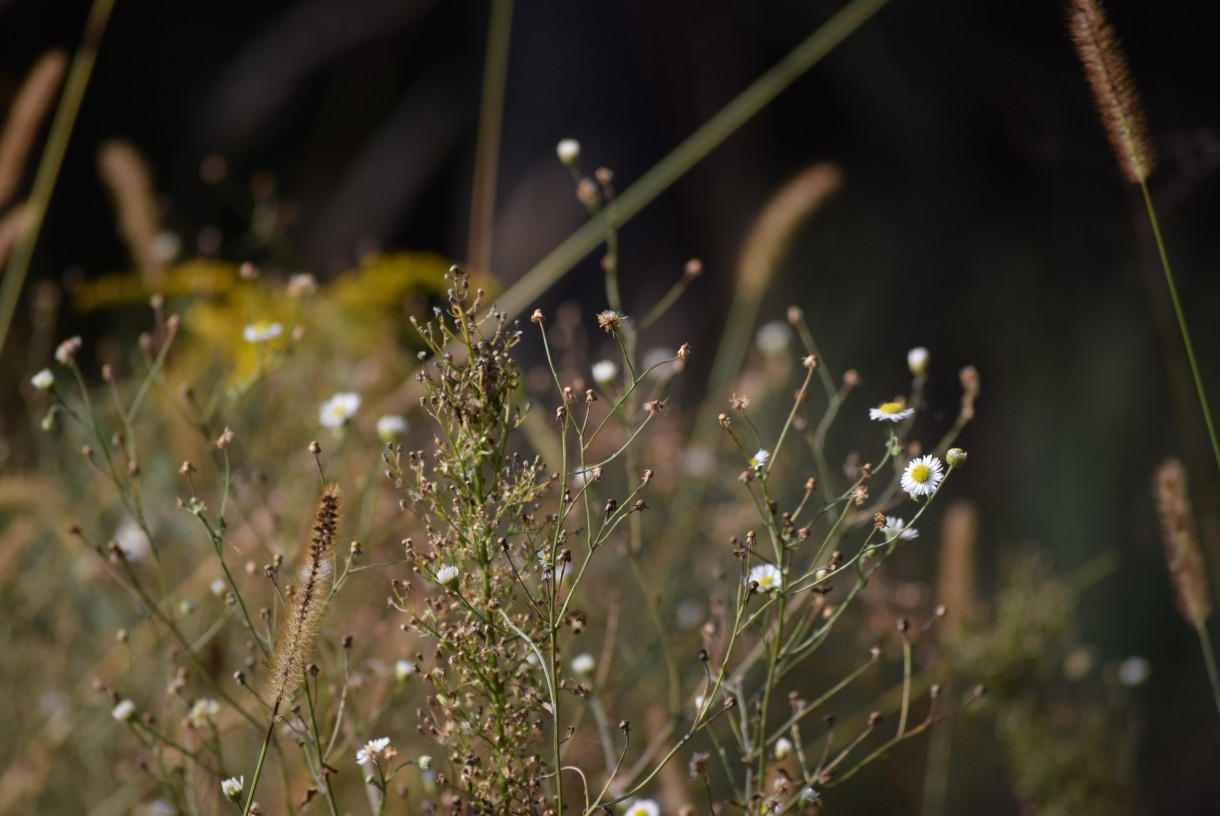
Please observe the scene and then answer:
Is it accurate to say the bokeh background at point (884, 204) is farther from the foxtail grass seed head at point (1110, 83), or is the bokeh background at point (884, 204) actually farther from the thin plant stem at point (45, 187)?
the foxtail grass seed head at point (1110, 83)

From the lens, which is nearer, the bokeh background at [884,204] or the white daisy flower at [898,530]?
the white daisy flower at [898,530]

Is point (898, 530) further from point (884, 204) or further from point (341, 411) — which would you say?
point (884, 204)

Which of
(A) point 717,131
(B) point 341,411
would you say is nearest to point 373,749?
(B) point 341,411

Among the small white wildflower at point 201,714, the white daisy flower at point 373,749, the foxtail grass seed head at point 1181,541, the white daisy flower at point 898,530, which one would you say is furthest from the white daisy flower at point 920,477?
the small white wildflower at point 201,714

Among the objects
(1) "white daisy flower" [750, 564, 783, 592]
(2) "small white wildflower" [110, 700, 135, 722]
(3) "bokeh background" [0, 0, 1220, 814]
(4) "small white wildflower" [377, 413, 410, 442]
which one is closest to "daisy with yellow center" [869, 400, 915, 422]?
(1) "white daisy flower" [750, 564, 783, 592]

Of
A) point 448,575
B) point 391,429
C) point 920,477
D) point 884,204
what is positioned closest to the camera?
point 448,575

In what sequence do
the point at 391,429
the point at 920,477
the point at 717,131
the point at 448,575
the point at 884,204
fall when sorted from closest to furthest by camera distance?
the point at 448,575 < the point at 920,477 < the point at 391,429 < the point at 717,131 < the point at 884,204

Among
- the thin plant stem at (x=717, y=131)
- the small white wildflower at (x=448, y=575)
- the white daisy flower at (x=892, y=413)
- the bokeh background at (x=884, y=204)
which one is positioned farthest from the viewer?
the bokeh background at (x=884, y=204)
